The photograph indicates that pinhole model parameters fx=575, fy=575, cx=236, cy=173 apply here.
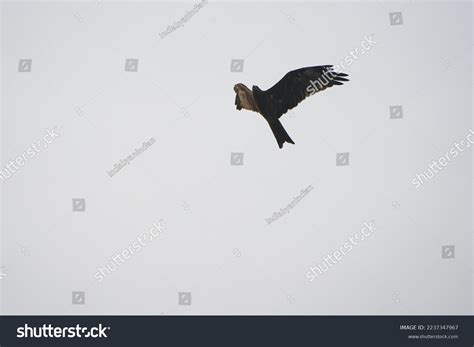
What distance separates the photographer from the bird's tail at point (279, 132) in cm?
547

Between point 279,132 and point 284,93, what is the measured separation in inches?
19.5

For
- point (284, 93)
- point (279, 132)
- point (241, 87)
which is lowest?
point (279, 132)

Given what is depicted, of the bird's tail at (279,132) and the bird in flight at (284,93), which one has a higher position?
the bird in flight at (284,93)

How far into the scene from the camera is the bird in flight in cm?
508

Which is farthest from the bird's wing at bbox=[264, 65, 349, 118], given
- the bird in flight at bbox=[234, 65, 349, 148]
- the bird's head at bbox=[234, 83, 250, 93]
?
the bird's head at bbox=[234, 83, 250, 93]

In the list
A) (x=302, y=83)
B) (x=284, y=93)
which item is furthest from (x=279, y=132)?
(x=302, y=83)

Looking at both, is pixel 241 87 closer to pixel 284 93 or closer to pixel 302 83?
pixel 284 93

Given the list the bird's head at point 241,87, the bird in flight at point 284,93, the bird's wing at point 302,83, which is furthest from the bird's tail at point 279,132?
the bird's head at point 241,87

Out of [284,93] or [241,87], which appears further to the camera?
[241,87]

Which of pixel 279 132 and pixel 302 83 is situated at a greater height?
pixel 302 83

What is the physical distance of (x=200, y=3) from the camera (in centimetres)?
600

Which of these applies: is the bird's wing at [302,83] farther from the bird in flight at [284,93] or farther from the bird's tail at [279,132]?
the bird's tail at [279,132]

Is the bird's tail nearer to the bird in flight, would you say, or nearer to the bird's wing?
the bird in flight

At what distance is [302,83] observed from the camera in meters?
5.13
